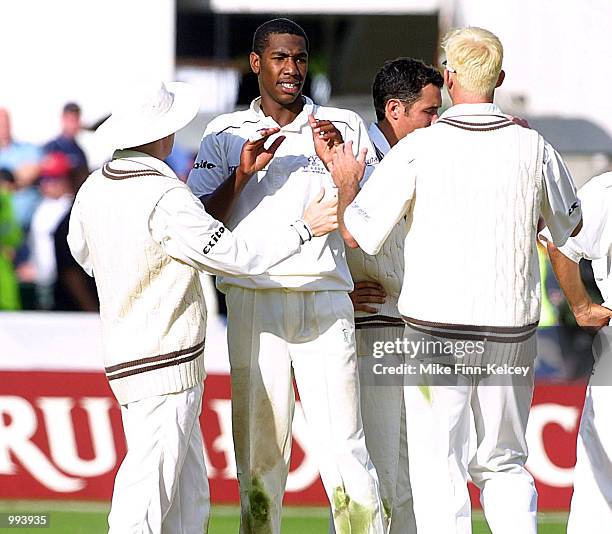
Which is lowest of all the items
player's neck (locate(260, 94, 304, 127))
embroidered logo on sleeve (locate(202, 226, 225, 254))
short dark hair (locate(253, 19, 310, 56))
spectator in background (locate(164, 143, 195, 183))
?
spectator in background (locate(164, 143, 195, 183))

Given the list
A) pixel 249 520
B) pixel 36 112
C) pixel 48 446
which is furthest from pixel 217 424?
pixel 36 112

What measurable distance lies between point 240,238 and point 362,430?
98 cm

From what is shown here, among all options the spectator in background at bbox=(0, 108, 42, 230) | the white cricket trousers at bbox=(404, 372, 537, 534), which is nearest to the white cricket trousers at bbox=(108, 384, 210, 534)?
the white cricket trousers at bbox=(404, 372, 537, 534)

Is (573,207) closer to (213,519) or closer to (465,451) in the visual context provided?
(465,451)

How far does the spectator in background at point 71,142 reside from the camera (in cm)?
1133

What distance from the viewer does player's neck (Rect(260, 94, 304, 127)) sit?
542 centimetres

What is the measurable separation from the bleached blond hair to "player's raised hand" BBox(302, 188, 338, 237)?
66cm

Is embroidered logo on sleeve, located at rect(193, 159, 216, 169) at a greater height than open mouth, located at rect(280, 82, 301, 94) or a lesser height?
lesser

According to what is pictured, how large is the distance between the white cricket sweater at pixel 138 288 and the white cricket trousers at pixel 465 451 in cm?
90

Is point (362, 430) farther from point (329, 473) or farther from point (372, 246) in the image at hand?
point (372, 246)

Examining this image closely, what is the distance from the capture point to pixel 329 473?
17.3 ft

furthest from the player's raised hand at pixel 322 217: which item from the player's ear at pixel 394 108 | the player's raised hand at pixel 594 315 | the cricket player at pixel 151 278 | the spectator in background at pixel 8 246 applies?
the spectator in background at pixel 8 246

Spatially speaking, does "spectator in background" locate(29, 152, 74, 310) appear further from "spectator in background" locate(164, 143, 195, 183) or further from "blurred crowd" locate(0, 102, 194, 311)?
"spectator in background" locate(164, 143, 195, 183)

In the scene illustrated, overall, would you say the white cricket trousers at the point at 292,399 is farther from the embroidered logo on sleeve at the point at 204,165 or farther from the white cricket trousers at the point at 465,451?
the embroidered logo on sleeve at the point at 204,165
